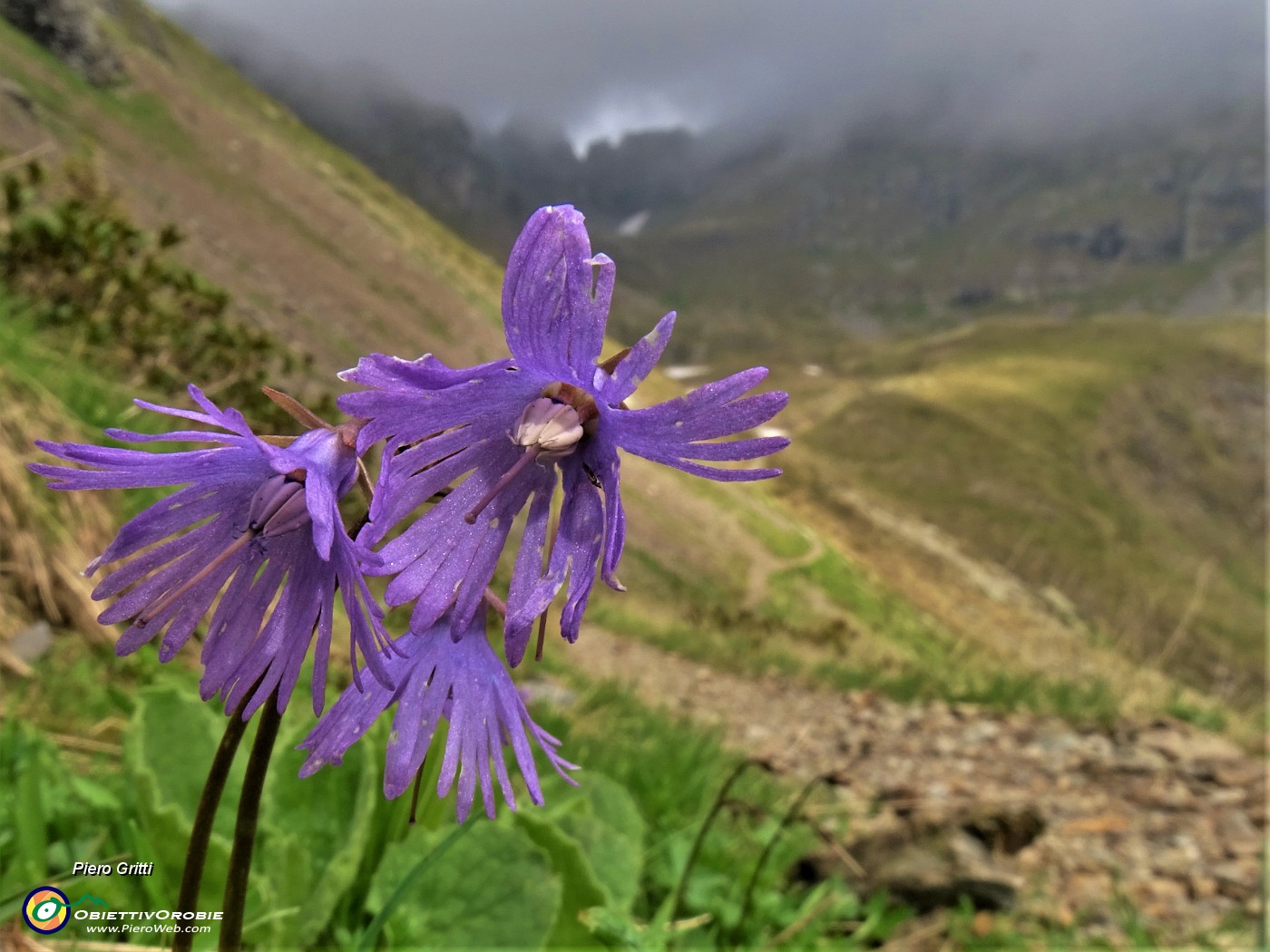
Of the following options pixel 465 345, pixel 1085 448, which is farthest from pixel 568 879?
pixel 1085 448

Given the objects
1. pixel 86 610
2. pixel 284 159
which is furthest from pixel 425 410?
pixel 284 159

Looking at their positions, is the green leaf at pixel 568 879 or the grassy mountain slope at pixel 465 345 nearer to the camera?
the green leaf at pixel 568 879

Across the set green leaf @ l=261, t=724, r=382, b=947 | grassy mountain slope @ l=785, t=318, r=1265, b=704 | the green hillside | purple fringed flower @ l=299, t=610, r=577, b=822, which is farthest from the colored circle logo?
grassy mountain slope @ l=785, t=318, r=1265, b=704

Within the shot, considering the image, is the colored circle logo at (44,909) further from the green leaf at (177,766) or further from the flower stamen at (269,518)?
the flower stamen at (269,518)

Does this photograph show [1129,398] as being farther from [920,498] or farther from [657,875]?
[657,875]

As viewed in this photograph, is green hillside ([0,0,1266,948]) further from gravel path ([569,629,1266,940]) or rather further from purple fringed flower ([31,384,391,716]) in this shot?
purple fringed flower ([31,384,391,716])

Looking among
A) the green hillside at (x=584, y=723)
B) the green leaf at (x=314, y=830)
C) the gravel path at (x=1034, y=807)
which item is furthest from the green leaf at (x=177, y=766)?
the gravel path at (x=1034, y=807)
